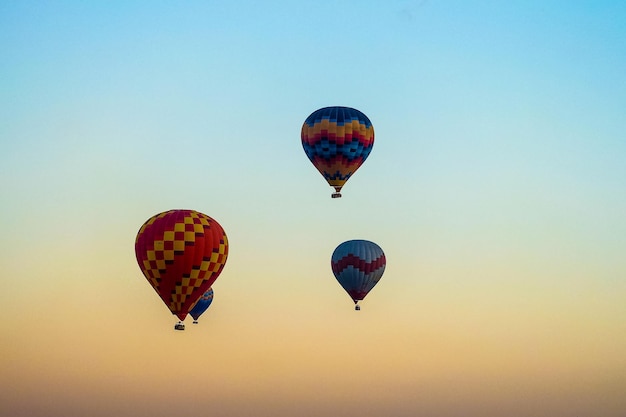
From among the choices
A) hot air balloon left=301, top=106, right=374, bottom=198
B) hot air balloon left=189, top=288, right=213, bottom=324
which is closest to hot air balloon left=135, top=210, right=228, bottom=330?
hot air balloon left=301, top=106, right=374, bottom=198

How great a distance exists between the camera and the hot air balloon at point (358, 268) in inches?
3071

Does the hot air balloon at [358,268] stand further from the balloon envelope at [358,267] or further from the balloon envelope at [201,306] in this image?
the balloon envelope at [201,306]

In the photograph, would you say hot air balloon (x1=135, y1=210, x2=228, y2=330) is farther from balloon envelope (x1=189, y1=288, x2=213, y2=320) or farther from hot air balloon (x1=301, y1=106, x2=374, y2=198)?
balloon envelope (x1=189, y1=288, x2=213, y2=320)

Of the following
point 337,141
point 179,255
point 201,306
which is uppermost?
point 337,141

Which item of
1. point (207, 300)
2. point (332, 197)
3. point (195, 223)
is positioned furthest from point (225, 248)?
point (207, 300)

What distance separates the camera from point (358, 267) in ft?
257

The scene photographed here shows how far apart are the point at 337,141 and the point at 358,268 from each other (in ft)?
34.9

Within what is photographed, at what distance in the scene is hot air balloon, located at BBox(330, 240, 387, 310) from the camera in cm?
7800

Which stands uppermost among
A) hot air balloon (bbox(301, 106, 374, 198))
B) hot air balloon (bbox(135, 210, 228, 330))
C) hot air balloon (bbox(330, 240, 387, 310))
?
hot air balloon (bbox(301, 106, 374, 198))

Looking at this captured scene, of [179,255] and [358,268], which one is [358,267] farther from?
[179,255]

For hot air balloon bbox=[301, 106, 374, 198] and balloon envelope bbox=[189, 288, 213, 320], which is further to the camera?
balloon envelope bbox=[189, 288, 213, 320]

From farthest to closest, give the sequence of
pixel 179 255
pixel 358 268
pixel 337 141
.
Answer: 1. pixel 358 268
2. pixel 337 141
3. pixel 179 255

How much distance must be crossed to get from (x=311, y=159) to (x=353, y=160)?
262cm

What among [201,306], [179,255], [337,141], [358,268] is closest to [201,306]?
[201,306]
